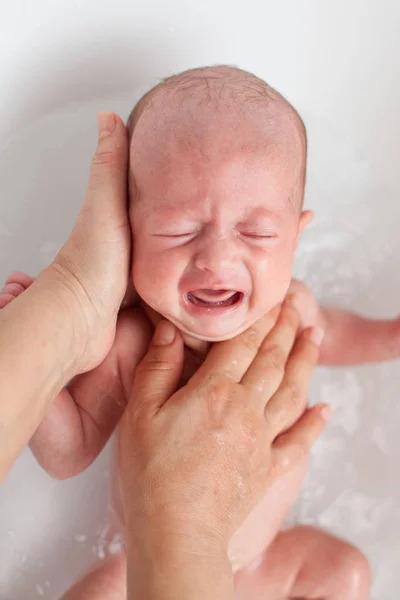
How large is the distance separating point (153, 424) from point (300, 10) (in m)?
1.11

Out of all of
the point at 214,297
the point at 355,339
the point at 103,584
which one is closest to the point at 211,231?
the point at 214,297

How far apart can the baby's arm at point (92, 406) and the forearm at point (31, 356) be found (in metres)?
0.17

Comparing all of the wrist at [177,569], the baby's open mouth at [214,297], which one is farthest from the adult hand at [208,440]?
the baby's open mouth at [214,297]

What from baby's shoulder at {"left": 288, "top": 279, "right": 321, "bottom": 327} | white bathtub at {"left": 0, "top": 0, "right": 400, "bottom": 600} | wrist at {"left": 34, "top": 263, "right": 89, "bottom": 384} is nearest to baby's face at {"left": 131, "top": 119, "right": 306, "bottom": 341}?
wrist at {"left": 34, "top": 263, "right": 89, "bottom": 384}

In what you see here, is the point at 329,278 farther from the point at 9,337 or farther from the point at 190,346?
the point at 9,337

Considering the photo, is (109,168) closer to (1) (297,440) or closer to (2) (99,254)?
(2) (99,254)

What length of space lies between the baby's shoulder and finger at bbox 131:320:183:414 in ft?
0.95

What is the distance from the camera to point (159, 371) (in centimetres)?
125

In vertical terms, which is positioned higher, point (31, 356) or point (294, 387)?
point (31, 356)

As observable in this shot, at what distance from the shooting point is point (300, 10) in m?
1.71

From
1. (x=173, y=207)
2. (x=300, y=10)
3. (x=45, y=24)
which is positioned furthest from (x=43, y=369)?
(x=300, y=10)

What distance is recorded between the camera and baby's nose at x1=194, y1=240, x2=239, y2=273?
1.10 m

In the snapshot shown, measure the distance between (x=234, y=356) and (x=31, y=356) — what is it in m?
0.38

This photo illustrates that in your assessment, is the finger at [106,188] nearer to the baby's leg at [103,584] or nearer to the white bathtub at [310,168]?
the white bathtub at [310,168]
